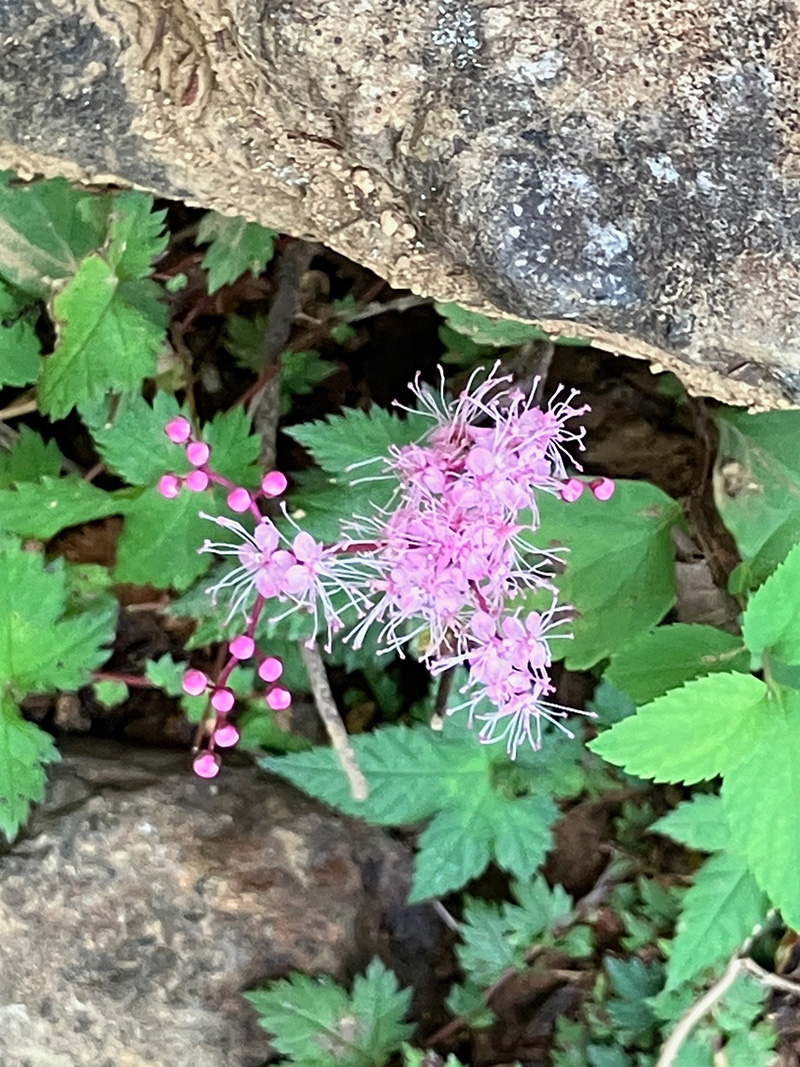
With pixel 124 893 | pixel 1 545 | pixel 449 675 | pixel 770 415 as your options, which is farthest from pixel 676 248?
pixel 124 893

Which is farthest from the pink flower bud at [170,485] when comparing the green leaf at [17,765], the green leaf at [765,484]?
the green leaf at [765,484]

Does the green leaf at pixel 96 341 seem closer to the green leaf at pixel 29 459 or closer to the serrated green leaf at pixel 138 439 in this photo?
the serrated green leaf at pixel 138 439

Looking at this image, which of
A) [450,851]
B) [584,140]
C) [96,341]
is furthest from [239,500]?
[450,851]

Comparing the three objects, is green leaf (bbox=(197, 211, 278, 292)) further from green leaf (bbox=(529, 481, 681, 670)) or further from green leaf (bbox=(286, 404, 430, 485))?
green leaf (bbox=(529, 481, 681, 670))

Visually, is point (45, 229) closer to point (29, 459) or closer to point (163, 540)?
point (29, 459)

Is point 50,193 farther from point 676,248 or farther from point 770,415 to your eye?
point 770,415
